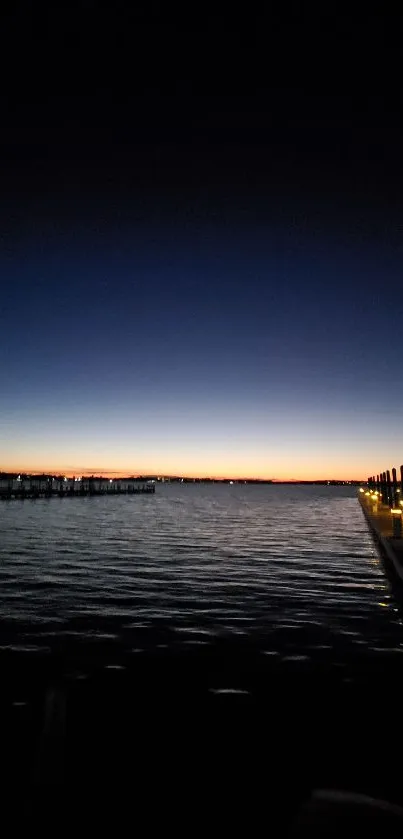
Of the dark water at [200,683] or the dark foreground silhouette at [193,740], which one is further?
the dark water at [200,683]

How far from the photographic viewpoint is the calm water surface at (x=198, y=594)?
13.2 m

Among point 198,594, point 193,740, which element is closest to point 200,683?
point 193,740

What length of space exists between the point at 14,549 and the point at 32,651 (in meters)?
19.1

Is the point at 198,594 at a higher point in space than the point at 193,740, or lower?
lower

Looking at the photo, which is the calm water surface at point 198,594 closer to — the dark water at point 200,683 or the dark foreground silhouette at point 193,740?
the dark water at point 200,683

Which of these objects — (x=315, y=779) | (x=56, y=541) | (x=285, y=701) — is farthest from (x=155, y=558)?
(x=315, y=779)

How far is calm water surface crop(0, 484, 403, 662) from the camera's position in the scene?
13188mm

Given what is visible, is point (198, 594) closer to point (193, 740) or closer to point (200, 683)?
point (200, 683)

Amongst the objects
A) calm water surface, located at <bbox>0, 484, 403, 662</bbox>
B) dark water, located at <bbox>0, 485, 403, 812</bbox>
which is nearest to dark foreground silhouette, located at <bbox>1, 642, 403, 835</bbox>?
dark water, located at <bbox>0, 485, 403, 812</bbox>

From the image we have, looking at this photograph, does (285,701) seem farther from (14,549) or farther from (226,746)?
(14,549)

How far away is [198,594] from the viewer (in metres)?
18.6

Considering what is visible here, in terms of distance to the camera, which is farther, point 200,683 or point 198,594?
point 198,594

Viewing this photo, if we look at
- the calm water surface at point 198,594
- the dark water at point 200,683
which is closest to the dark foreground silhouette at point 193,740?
the dark water at point 200,683

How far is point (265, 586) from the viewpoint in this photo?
19.9 meters
